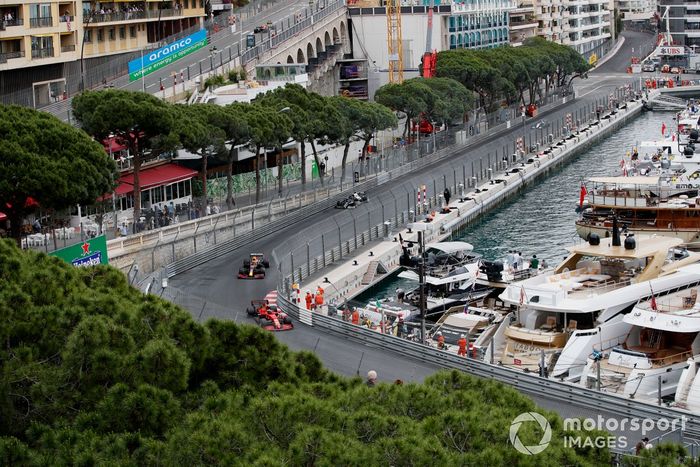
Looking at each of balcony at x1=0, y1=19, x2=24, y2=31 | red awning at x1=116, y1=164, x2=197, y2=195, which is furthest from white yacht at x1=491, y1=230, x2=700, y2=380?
balcony at x1=0, y1=19, x2=24, y2=31

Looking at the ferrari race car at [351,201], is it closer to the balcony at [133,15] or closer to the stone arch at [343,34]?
the balcony at [133,15]

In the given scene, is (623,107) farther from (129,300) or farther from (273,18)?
(129,300)

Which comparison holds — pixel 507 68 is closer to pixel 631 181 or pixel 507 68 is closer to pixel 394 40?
pixel 394 40

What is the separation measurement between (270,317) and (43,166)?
14748 millimetres

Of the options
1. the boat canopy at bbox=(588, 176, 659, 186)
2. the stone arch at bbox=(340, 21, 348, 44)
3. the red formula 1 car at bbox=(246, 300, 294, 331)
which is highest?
the stone arch at bbox=(340, 21, 348, 44)

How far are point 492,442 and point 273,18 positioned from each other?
132110 millimetres

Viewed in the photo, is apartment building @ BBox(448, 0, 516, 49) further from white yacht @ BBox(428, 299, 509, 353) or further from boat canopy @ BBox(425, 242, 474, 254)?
white yacht @ BBox(428, 299, 509, 353)

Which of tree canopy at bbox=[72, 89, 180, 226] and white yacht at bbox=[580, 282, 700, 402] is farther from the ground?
tree canopy at bbox=[72, 89, 180, 226]

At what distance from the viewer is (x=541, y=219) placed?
4077 inches

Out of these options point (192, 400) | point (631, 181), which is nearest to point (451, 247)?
point (631, 181)

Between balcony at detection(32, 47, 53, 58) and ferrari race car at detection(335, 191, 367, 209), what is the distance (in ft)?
86.7

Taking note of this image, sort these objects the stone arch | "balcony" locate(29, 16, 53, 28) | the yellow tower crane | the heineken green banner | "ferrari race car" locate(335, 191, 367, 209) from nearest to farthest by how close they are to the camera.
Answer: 1. the heineken green banner
2. "ferrari race car" locate(335, 191, 367, 209)
3. "balcony" locate(29, 16, 53, 28)
4. the yellow tower crane
5. the stone arch

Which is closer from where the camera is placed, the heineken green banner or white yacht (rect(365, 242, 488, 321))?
the heineken green banner

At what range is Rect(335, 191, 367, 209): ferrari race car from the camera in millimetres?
98438
